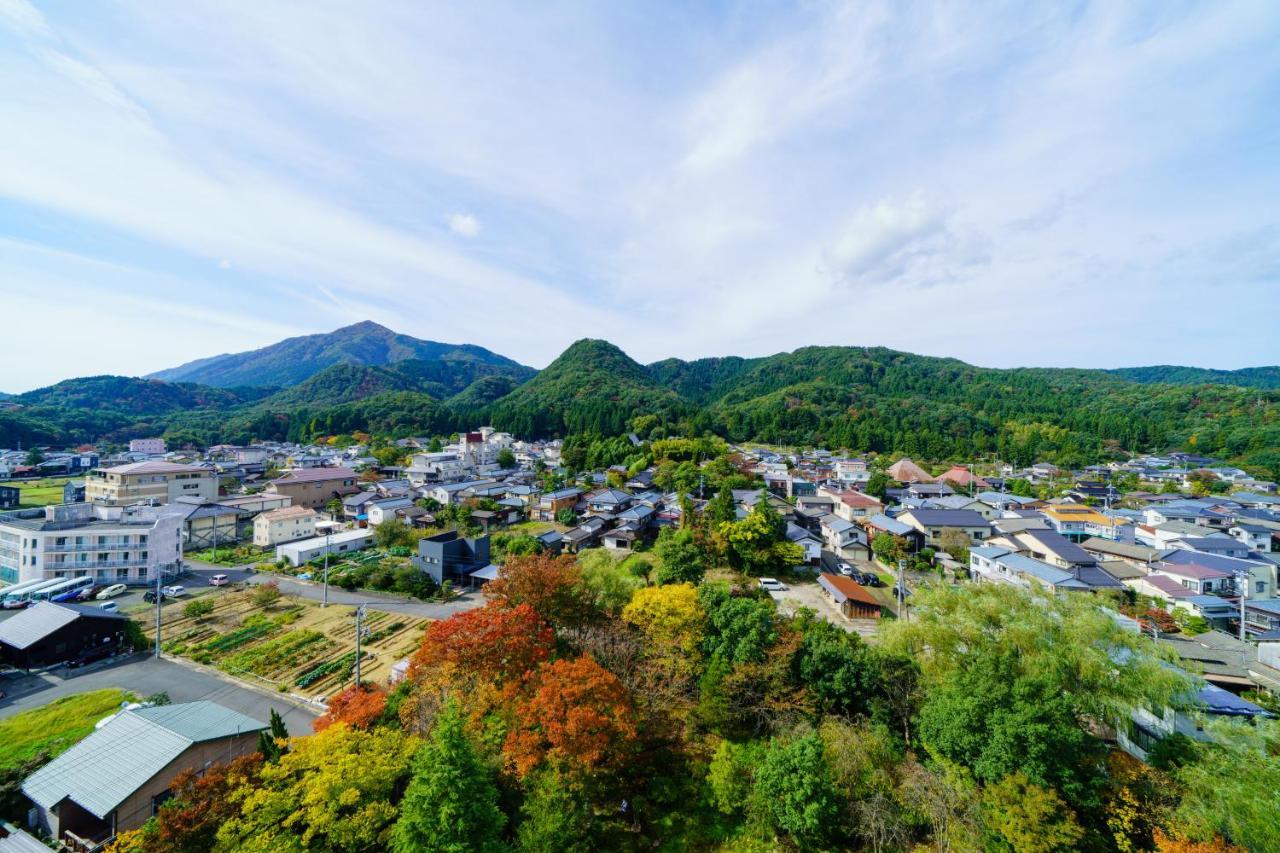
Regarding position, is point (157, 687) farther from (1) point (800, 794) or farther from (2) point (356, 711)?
(1) point (800, 794)

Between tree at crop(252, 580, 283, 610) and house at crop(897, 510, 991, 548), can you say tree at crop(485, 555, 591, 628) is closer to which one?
tree at crop(252, 580, 283, 610)

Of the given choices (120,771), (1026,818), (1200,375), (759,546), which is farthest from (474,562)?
(1200,375)

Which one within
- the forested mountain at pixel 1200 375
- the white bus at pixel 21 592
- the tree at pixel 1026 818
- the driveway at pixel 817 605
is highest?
the forested mountain at pixel 1200 375

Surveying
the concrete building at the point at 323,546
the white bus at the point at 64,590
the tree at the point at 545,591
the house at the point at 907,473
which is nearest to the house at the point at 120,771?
the tree at the point at 545,591

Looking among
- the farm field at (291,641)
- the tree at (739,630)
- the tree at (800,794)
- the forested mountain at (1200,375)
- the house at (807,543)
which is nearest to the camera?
the tree at (800,794)

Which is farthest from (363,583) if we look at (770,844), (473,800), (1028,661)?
(1028,661)

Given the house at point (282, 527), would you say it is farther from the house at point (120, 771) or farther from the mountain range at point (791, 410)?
the mountain range at point (791, 410)
